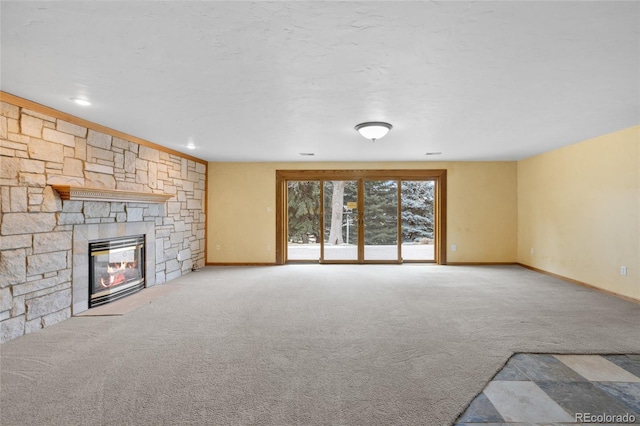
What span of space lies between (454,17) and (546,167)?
5.33 meters

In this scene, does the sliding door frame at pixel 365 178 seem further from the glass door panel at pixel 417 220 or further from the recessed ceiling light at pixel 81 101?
the recessed ceiling light at pixel 81 101

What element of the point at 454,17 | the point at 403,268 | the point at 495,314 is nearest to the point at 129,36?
the point at 454,17

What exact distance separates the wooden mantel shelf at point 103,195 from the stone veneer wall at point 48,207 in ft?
0.40

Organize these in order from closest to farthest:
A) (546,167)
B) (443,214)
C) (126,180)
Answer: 1. (126,180)
2. (546,167)
3. (443,214)

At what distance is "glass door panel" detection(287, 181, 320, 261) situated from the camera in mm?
6848

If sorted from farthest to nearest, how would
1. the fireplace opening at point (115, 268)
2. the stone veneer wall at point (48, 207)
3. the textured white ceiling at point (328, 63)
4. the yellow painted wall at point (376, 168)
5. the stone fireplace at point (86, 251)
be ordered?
the yellow painted wall at point (376, 168)
the fireplace opening at point (115, 268)
the stone fireplace at point (86, 251)
the stone veneer wall at point (48, 207)
the textured white ceiling at point (328, 63)

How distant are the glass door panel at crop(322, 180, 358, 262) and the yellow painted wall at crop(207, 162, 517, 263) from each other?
1.58 feet

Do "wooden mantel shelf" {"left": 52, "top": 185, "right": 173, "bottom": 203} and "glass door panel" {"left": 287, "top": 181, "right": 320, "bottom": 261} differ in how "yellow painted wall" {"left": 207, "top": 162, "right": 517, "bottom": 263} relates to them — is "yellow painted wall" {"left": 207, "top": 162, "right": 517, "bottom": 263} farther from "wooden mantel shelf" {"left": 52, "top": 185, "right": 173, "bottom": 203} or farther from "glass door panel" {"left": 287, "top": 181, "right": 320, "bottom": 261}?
"wooden mantel shelf" {"left": 52, "top": 185, "right": 173, "bottom": 203}

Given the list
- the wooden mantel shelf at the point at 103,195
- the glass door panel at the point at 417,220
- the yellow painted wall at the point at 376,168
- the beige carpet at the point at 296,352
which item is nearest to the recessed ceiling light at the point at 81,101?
the wooden mantel shelf at the point at 103,195

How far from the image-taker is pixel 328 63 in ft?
7.12

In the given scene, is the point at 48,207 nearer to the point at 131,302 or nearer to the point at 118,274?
the point at 118,274

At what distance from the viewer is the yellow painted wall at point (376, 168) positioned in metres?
6.60

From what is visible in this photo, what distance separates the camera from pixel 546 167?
561 centimetres

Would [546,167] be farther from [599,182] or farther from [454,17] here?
[454,17]
